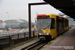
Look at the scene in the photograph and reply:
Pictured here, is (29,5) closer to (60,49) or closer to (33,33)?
(33,33)

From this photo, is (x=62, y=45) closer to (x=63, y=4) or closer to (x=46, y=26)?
(x=46, y=26)

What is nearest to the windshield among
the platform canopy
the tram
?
the tram

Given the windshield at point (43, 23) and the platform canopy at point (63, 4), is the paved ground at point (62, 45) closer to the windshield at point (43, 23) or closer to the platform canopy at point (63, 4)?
the windshield at point (43, 23)

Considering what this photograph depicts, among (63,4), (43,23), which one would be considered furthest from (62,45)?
(63,4)

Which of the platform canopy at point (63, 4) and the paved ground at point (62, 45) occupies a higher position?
the platform canopy at point (63, 4)

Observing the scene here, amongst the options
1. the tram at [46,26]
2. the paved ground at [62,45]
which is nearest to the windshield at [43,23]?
the tram at [46,26]

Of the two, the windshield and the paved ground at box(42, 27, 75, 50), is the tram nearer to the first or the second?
the windshield

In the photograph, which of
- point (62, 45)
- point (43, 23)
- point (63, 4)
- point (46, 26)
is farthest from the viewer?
point (63, 4)

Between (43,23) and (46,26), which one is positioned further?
(43,23)

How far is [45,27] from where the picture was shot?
15.3 meters

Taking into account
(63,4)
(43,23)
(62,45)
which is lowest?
(62,45)

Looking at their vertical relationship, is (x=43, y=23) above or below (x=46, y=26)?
above

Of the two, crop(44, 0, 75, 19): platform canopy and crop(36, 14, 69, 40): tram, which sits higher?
crop(44, 0, 75, 19): platform canopy

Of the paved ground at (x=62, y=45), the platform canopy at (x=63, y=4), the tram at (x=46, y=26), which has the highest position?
the platform canopy at (x=63, y=4)
